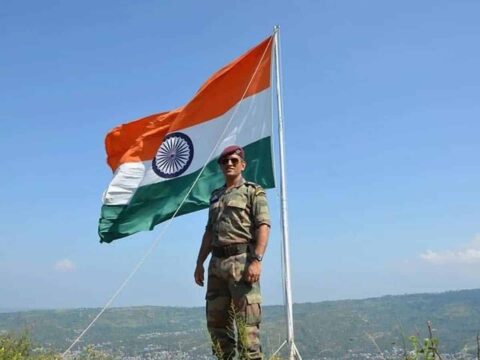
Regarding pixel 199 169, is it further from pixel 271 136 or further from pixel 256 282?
pixel 256 282

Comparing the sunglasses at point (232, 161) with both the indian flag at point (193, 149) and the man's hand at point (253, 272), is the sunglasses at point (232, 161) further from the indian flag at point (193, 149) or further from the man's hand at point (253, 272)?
the indian flag at point (193, 149)

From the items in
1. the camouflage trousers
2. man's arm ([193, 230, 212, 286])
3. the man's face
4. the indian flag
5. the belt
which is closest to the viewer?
the camouflage trousers

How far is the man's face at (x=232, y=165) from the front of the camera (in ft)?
18.1

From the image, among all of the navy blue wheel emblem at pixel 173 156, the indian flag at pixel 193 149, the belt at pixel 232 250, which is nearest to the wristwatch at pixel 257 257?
Answer: the belt at pixel 232 250

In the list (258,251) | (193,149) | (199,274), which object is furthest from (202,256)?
(193,149)

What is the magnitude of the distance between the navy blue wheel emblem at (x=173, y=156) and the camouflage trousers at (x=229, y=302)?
3544 millimetres

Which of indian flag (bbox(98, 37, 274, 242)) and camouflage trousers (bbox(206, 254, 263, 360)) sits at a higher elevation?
indian flag (bbox(98, 37, 274, 242))

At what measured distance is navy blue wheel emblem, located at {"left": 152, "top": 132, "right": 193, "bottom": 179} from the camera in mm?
8789

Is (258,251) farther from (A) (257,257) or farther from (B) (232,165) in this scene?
(B) (232,165)

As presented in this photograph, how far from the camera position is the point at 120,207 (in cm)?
870

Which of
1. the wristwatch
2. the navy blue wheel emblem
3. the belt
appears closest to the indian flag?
the navy blue wheel emblem

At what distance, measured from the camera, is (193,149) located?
29.0 ft

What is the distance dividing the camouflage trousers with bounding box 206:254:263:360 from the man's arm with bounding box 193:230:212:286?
1.24 ft

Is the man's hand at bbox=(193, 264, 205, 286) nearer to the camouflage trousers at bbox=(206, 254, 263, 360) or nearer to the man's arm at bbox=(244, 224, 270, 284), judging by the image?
the camouflage trousers at bbox=(206, 254, 263, 360)
